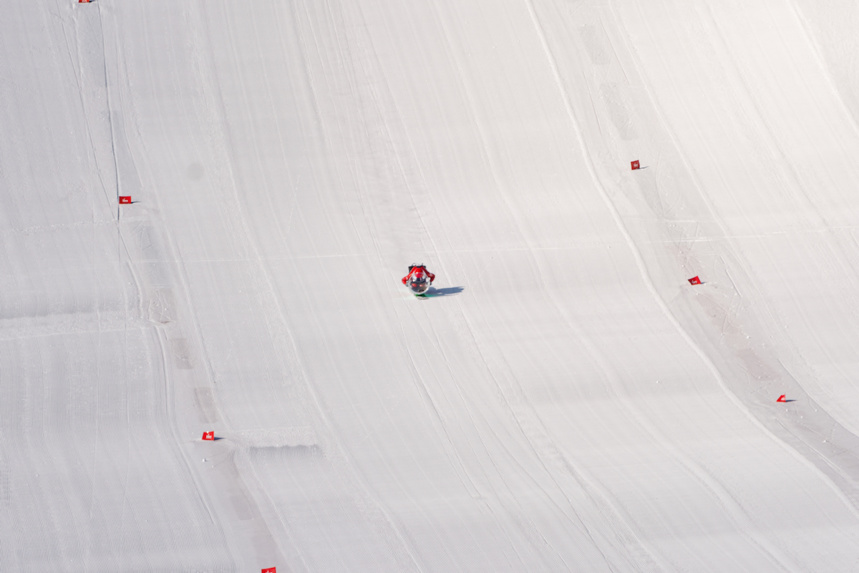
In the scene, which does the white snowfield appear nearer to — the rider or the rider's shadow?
the rider's shadow

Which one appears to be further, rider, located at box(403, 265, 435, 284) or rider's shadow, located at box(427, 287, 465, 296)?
rider's shadow, located at box(427, 287, 465, 296)

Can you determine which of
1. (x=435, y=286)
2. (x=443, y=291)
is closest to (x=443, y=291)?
(x=443, y=291)

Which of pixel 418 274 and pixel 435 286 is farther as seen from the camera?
pixel 435 286

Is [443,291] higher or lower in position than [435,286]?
lower

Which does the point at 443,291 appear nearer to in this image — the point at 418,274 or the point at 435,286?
the point at 435,286

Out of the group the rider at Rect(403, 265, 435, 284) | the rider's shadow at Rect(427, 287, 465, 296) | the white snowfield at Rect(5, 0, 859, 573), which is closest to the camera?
the white snowfield at Rect(5, 0, 859, 573)

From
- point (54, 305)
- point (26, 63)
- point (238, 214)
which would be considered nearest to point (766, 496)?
point (238, 214)

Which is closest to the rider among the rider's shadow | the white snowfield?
the rider's shadow

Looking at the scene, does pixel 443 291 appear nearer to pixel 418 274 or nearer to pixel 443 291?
pixel 443 291

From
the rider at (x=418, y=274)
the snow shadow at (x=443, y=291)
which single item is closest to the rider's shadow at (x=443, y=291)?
the snow shadow at (x=443, y=291)
